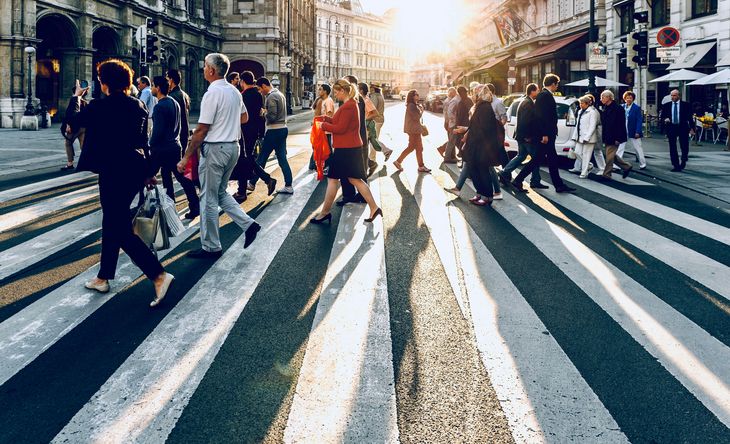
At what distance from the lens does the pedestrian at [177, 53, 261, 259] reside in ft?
19.0

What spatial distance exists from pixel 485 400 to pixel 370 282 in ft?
7.08

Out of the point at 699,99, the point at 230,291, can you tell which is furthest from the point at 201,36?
the point at 230,291

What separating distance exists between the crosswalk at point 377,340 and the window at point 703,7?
701 inches

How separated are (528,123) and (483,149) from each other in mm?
1409

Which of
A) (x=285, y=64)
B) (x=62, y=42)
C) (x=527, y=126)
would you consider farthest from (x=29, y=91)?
(x=285, y=64)

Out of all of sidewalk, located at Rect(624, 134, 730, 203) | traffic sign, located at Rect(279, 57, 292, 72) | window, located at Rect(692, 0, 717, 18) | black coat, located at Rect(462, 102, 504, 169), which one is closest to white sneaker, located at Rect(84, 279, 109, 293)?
black coat, located at Rect(462, 102, 504, 169)

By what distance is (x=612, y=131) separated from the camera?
12039 millimetres

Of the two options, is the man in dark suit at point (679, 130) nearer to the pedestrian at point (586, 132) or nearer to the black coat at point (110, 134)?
the pedestrian at point (586, 132)

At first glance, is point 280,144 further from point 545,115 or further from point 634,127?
point 634,127

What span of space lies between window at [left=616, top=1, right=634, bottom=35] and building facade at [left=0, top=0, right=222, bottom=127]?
19425mm

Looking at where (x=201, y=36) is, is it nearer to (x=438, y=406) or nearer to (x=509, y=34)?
(x=509, y=34)

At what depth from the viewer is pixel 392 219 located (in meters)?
7.93

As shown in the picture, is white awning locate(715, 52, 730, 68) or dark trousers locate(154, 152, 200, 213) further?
white awning locate(715, 52, 730, 68)

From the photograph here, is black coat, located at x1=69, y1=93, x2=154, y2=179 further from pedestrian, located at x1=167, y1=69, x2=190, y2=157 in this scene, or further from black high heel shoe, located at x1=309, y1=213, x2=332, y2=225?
pedestrian, located at x1=167, y1=69, x2=190, y2=157
